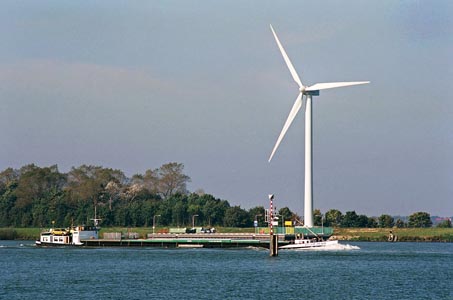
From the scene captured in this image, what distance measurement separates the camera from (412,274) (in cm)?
12494

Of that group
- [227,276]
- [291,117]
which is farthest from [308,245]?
[227,276]

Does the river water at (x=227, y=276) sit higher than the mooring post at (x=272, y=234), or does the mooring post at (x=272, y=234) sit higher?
the mooring post at (x=272, y=234)

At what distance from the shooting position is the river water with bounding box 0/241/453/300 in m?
98.5

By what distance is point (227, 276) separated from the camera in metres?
118

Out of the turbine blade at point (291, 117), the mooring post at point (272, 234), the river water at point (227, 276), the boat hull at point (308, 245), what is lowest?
the river water at point (227, 276)

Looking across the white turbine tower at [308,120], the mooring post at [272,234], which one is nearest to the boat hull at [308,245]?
the white turbine tower at [308,120]

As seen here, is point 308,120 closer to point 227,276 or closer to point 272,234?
point 272,234

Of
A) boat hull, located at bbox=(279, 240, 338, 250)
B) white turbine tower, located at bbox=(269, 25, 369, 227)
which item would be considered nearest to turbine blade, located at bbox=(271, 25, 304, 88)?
white turbine tower, located at bbox=(269, 25, 369, 227)

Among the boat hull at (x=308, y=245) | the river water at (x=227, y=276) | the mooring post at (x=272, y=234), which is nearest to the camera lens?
the river water at (x=227, y=276)

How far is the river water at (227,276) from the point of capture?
98.5 m

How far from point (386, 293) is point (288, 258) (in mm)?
55570

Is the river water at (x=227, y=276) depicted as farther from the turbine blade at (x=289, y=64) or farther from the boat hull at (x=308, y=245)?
the turbine blade at (x=289, y=64)

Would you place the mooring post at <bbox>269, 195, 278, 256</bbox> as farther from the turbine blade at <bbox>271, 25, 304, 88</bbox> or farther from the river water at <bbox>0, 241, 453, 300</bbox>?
the turbine blade at <bbox>271, 25, 304, 88</bbox>

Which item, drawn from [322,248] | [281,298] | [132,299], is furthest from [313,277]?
[322,248]
